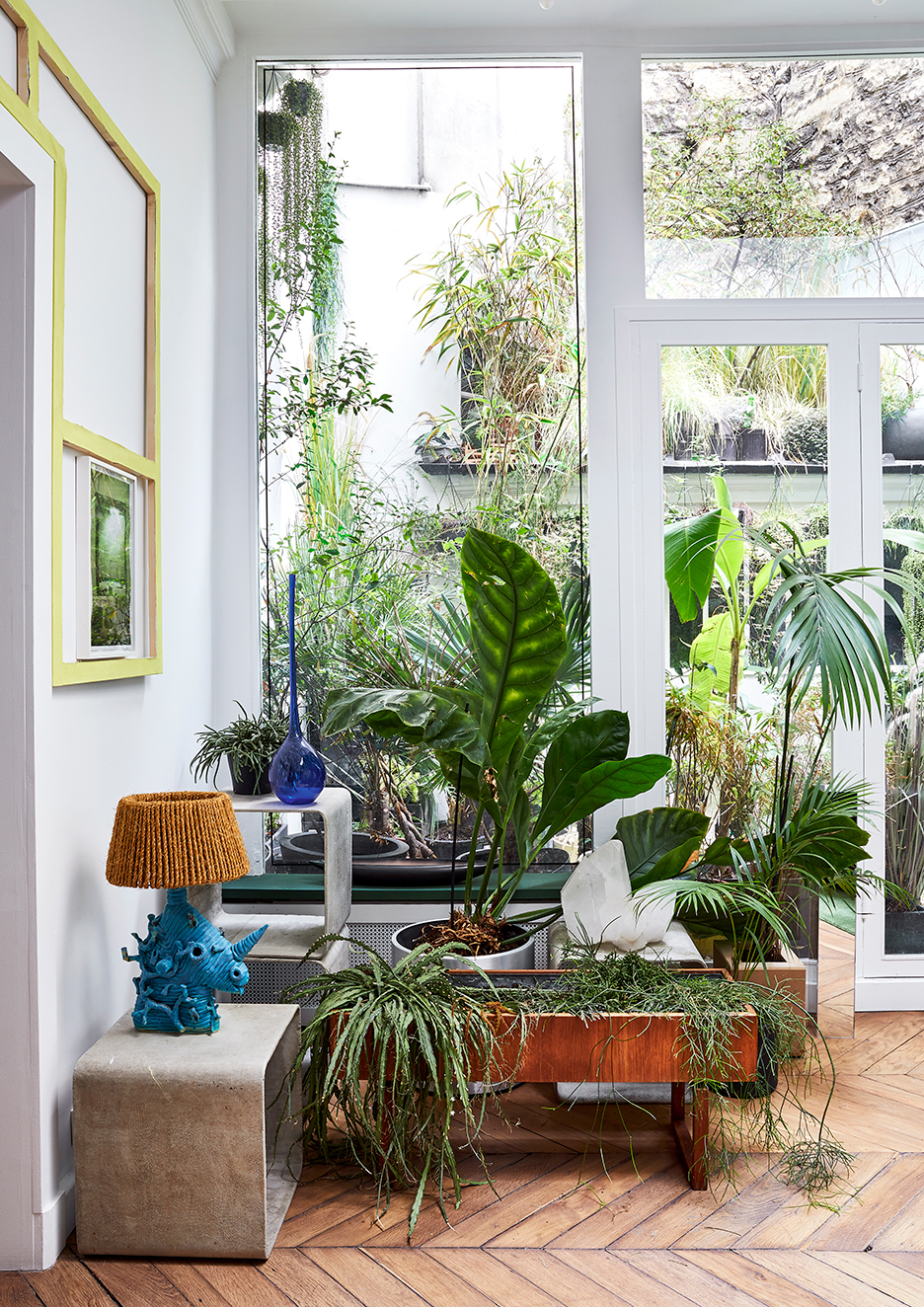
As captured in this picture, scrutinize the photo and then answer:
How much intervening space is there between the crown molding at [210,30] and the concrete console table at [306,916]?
213 centimetres

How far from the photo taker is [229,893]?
2811mm

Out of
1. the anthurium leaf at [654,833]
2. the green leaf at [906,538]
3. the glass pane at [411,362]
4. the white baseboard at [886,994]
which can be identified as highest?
the glass pane at [411,362]

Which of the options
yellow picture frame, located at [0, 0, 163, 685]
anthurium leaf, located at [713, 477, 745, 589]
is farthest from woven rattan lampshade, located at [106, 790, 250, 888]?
anthurium leaf, located at [713, 477, 745, 589]

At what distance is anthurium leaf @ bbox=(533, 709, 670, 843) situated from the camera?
8.14ft

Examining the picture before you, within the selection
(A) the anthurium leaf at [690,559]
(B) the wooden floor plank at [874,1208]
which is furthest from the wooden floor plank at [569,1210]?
(A) the anthurium leaf at [690,559]

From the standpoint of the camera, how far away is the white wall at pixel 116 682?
1.73 metres

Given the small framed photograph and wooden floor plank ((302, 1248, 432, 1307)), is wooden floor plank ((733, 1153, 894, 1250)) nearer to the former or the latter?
wooden floor plank ((302, 1248, 432, 1307))

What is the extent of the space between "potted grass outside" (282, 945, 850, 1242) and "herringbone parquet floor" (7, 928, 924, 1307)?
0.07 meters

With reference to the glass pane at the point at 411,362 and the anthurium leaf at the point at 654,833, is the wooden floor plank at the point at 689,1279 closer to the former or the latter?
the anthurium leaf at the point at 654,833

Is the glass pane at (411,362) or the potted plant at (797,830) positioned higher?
the glass pane at (411,362)

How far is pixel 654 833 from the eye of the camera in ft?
8.63

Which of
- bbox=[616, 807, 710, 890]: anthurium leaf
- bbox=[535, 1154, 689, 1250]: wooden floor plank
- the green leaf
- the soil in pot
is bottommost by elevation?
bbox=[535, 1154, 689, 1250]: wooden floor plank

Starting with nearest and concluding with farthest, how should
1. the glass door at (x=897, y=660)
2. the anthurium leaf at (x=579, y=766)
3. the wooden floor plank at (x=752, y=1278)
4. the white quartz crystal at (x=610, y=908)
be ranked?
the wooden floor plank at (x=752, y=1278), the white quartz crystal at (x=610, y=908), the anthurium leaf at (x=579, y=766), the glass door at (x=897, y=660)

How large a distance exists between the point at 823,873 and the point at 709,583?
3.11 ft
